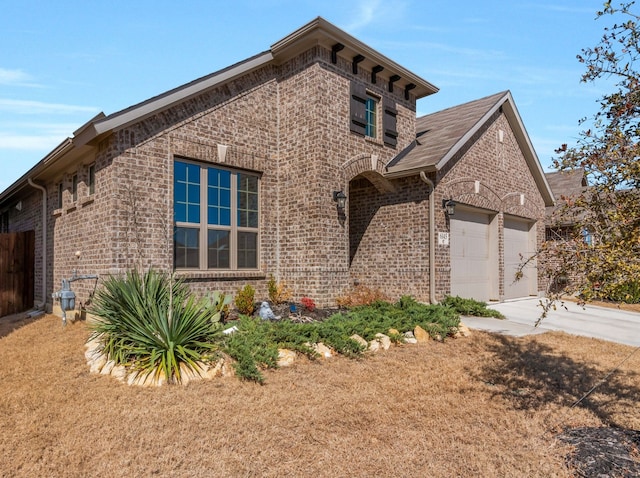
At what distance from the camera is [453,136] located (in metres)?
13.0

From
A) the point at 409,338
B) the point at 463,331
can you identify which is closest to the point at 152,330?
the point at 409,338

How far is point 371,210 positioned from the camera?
13.1 meters

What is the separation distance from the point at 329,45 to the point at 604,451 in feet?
31.6

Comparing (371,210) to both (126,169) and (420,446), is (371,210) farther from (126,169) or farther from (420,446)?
(420,446)

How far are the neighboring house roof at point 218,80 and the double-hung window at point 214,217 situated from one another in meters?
1.33

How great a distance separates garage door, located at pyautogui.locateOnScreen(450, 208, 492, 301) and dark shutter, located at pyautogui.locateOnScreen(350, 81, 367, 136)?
3.64 meters

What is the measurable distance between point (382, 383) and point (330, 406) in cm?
111

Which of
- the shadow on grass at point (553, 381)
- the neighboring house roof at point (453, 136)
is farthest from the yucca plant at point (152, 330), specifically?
the neighboring house roof at point (453, 136)

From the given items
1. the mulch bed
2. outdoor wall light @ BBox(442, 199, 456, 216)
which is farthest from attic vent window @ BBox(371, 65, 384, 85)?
the mulch bed

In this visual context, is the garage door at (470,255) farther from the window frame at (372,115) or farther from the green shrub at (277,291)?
the green shrub at (277,291)

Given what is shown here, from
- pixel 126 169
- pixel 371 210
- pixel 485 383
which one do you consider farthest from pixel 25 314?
pixel 485 383

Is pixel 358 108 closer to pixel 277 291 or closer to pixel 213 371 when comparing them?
pixel 277 291

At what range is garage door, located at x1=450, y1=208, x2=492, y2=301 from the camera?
12789 millimetres

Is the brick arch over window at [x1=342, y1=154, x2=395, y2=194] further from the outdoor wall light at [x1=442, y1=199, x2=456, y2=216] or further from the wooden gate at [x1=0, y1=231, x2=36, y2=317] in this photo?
the wooden gate at [x1=0, y1=231, x2=36, y2=317]
